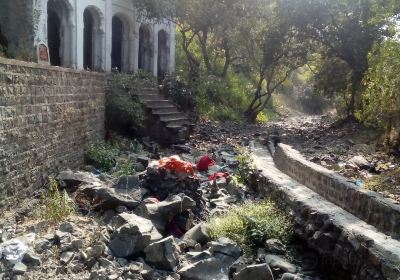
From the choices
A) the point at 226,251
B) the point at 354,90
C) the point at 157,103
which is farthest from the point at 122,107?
the point at 354,90

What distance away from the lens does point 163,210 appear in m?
5.94

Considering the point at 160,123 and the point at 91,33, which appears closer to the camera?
the point at 160,123

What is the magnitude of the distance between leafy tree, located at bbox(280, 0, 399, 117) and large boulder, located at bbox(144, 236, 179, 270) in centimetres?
1590

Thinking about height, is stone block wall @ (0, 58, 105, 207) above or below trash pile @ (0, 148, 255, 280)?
above

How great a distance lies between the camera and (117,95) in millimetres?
12195

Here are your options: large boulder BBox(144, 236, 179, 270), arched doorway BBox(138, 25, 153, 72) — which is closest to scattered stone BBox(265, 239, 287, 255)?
large boulder BBox(144, 236, 179, 270)

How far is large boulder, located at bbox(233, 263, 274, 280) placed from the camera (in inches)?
183

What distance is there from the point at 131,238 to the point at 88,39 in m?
11.8

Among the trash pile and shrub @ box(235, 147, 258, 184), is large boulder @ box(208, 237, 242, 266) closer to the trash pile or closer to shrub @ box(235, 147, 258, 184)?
the trash pile

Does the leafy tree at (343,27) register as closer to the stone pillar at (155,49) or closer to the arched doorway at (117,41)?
the stone pillar at (155,49)

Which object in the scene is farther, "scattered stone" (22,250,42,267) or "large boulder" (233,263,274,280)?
"large boulder" (233,263,274,280)

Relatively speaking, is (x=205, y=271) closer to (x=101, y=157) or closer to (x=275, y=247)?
(x=275, y=247)

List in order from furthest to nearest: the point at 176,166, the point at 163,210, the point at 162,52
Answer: the point at 162,52
the point at 176,166
the point at 163,210

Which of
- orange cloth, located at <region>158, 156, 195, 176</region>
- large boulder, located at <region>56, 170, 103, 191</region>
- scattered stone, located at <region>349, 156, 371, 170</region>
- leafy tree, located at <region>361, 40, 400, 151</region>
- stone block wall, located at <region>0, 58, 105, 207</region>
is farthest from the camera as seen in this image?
scattered stone, located at <region>349, 156, 371, 170</region>
